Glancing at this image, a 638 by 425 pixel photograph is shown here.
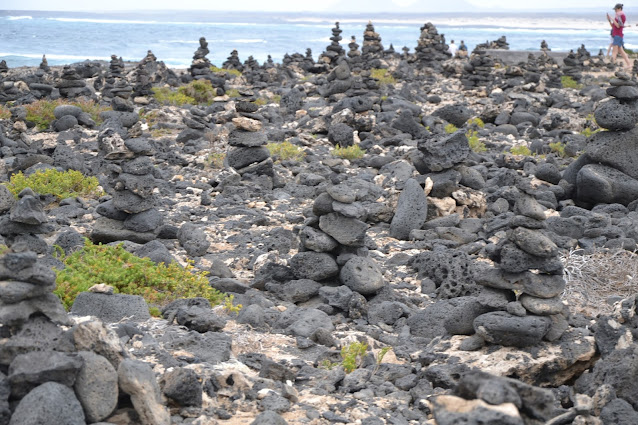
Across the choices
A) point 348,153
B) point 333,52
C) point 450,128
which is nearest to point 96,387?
point 348,153

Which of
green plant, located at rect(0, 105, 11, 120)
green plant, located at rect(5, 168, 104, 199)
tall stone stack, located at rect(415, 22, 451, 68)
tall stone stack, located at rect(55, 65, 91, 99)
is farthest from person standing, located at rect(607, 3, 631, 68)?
green plant, located at rect(5, 168, 104, 199)

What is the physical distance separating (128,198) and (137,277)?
302 cm

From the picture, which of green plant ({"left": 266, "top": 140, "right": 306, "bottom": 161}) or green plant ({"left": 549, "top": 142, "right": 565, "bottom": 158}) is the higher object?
green plant ({"left": 549, "top": 142, "right": 565, "bottom": 158})

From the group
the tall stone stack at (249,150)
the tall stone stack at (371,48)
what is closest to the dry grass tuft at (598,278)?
the tall stone stack at (249,150)

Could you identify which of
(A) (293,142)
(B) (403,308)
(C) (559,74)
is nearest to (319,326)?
(B) (403,308)

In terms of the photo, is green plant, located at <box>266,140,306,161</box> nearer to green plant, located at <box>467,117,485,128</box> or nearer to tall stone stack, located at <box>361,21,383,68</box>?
green plant, located at <box>467,117,485,128</box>

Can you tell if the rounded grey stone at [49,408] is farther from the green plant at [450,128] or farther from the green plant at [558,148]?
the green plant at [450,128]

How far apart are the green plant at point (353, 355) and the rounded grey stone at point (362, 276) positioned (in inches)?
76.6

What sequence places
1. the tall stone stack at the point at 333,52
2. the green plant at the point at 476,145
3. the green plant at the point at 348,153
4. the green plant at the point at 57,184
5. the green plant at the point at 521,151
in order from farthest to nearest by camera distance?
the tall stone stack at the point at 333,52, the green plant at the point at 476,145, the green plant at the point at 521,151, the green plant at the point at 348,153, the green plant at the point at 57,184

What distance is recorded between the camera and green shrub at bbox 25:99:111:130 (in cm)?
2311

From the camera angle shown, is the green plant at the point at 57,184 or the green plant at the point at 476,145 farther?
the green plant at the point at 476,145

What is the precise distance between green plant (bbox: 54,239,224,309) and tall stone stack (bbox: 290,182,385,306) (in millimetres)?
1524

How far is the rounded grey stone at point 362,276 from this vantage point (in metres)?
10.5

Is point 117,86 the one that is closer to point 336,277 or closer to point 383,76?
point 383,76
